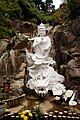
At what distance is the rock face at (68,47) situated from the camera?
9.74 m

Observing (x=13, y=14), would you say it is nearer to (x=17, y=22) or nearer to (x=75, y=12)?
(x=17, y=22)

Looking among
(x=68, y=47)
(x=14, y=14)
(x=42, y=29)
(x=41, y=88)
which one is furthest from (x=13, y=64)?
(x=14, y=14)

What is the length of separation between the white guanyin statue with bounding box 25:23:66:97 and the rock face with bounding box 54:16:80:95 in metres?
0.52

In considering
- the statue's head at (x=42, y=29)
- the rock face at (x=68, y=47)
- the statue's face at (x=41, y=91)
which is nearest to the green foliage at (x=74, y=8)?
the rock face at (x=68, y=47)

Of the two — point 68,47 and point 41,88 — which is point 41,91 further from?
point 68,47

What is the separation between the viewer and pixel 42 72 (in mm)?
10219

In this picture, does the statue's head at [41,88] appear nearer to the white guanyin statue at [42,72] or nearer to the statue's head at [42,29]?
the white guanyin statue at [42,72]

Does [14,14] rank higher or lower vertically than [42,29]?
higher

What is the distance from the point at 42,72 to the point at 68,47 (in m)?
2.19

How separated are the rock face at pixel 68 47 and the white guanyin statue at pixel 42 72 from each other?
52 cm

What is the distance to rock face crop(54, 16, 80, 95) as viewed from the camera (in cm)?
974

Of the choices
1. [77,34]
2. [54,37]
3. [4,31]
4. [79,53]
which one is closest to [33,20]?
[4,31]

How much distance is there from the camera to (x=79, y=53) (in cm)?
1002

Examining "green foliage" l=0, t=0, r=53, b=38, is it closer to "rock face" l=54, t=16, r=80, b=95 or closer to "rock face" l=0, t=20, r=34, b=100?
"rock face" l=0, t=20, r=34, b=100
